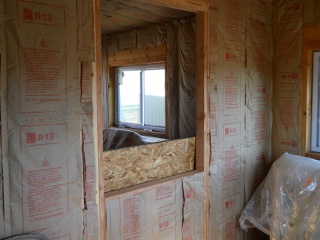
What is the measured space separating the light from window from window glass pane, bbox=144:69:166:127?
1.85m

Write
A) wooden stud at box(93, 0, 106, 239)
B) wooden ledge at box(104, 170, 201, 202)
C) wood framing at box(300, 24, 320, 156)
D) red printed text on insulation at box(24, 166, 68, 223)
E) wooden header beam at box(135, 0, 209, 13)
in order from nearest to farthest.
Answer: red printed text on insulation at box(24, 166, 68, 223), wooden stud at box(93, 0, 106, 239), wooden ledge at box(104, 170, 201, 202), wooden header beam at box(135, 0, 209, 13), wood framing at box(300, 24, 320, 156)

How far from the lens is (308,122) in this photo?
11.2ft

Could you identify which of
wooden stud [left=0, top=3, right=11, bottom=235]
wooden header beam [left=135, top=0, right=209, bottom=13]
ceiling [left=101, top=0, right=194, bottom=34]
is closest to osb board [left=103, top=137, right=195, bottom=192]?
wooden stud [left=0, top=3, right=11, bottom=235]

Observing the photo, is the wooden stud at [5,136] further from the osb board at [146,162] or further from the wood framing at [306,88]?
the wood framing at [306,88]

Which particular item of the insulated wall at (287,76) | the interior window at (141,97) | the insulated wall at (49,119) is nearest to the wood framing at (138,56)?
the interior window at (141,97)

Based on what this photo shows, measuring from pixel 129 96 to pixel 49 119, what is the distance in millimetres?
3089

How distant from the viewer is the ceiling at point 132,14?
306 cm

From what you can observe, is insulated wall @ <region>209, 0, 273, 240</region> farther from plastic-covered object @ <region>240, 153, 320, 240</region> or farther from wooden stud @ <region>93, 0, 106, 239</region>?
wooden stud @ <region>93, 0, 106, 239</region>

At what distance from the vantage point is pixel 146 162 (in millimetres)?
2598

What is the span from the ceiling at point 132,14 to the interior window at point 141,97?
0.72m

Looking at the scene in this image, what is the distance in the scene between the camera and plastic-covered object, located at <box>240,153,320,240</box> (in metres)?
2.56

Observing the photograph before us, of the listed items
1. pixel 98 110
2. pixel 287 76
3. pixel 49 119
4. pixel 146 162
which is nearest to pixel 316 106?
pixel 287 76

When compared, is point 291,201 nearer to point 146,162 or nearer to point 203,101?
point 203,101

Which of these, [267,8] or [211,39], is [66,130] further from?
[267,8]
